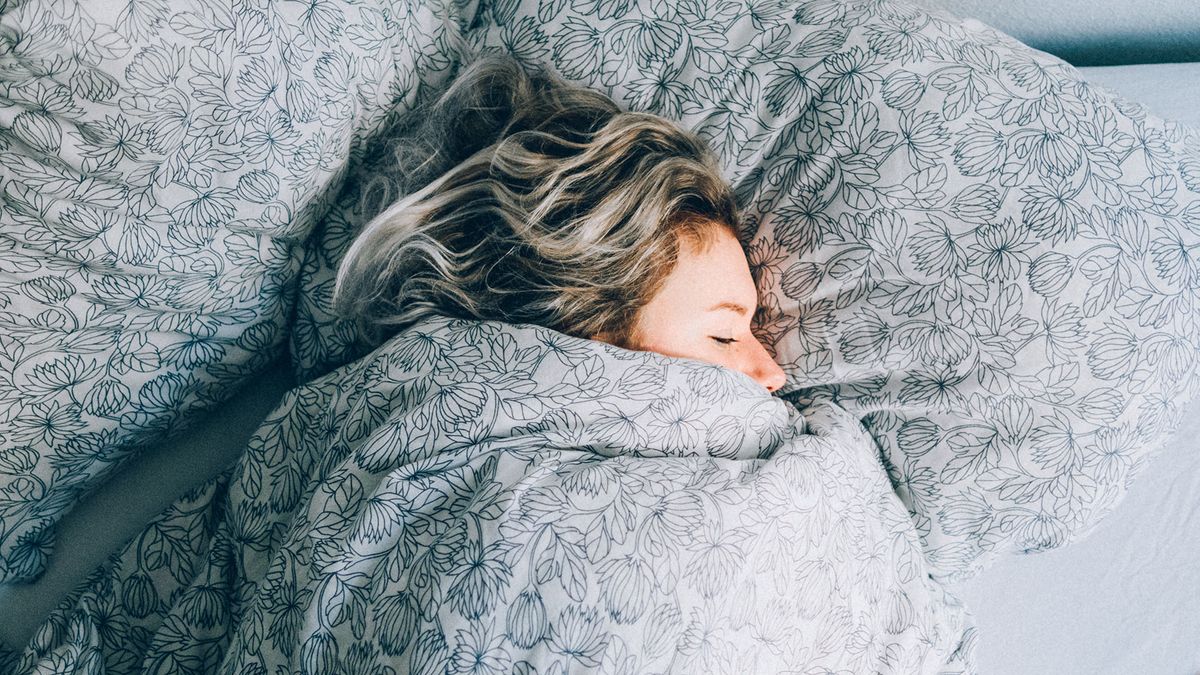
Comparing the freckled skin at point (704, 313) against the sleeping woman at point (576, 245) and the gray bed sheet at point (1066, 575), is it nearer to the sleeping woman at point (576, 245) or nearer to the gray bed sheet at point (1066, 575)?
the sleeping woman at point (576, 245)

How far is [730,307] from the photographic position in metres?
0.84

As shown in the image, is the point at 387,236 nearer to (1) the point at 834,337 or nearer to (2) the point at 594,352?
(2) the point at 594,352

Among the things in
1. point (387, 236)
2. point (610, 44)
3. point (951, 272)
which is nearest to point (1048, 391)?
point (951, 272)

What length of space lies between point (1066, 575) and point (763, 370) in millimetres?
488

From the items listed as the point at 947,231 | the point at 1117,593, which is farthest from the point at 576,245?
the point at 1117,593

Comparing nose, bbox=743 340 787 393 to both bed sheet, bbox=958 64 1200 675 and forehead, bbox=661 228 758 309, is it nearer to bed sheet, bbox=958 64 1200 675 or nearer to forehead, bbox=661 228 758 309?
forehead, bbox=661 228 758 309

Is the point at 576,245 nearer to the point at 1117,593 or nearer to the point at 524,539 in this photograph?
the point at 524,539

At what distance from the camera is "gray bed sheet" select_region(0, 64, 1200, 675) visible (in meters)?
0.92

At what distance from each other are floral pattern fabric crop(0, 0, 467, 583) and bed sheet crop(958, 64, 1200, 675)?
971 mm

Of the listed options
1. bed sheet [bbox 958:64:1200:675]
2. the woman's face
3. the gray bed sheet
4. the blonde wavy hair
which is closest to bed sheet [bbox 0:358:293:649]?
the gray bed sheet

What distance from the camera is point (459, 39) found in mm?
964

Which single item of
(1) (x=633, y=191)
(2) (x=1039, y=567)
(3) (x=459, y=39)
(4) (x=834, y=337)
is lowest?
(2) (x=1039, y=567)

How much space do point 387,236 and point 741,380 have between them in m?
0.43

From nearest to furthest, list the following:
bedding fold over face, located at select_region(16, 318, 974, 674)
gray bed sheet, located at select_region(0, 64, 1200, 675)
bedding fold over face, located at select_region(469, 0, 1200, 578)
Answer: bedding fold over face, located at select_region(16, 318, 974, 674) < bedding fold over face, located at select_region(469, 0, 1200, 578) < gray bed sheet, located at select_region(0, 64, 1200, 675)
